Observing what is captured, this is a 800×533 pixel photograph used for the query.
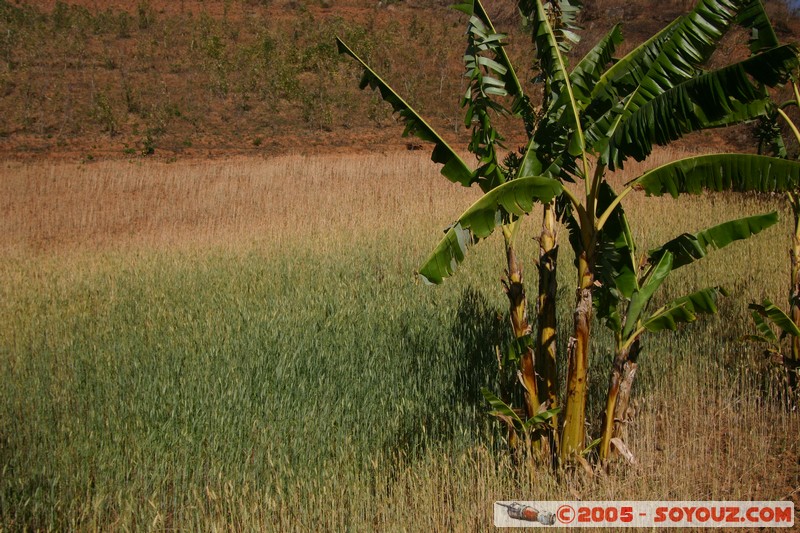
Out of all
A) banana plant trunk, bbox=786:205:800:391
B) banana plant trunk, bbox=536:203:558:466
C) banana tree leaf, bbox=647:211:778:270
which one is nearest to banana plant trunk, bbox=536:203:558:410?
banana plant trunk, bbox=536:203:558:466

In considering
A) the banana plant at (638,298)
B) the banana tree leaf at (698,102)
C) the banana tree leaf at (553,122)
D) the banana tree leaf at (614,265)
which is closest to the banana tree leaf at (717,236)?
the banana plant at (638,298)

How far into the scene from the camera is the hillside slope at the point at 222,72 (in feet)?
69.5

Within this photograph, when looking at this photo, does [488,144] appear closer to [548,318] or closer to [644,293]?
[548,318]

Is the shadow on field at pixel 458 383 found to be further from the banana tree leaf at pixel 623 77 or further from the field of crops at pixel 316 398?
the banana tree leaf at pixel 623 77

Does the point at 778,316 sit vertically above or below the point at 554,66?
below

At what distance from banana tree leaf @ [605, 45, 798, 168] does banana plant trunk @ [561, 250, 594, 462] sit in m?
0.60

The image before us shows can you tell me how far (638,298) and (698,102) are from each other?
1.02 meters

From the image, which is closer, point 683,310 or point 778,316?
point 683,310

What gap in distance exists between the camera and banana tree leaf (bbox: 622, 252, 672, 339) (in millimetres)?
3578

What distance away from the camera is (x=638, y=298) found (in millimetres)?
3633

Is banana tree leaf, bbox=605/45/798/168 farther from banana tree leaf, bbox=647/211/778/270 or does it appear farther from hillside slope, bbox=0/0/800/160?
hillside slope, bbox=0/0/800/160

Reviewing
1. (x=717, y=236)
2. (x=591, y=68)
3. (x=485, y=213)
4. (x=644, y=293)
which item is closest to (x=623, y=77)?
(x=591, y=68)

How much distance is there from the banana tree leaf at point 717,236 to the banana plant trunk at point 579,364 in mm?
539

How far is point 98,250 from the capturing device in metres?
10.9
